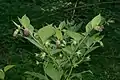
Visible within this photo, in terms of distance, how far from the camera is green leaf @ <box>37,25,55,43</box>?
5.06ft

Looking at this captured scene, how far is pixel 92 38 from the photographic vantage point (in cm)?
170

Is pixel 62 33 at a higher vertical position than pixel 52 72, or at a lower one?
lower

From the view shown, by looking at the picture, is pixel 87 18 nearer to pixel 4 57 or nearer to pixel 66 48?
pixel 4 57

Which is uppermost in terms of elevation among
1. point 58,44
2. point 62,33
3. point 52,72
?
point 58,44

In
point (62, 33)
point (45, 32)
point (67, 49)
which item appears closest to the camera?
point (45, 32)

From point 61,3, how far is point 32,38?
1.59 meters

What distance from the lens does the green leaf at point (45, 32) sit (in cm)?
154

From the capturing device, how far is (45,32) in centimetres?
155

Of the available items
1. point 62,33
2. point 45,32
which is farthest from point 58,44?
point 62,33

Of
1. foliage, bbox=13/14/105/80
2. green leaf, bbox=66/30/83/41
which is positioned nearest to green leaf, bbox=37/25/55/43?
foliage, bbox=13/14/105/80

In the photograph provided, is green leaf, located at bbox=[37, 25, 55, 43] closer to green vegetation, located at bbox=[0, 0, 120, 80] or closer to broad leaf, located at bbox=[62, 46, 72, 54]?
broad leaf, located at bbox=[62, 46, 72, 54]

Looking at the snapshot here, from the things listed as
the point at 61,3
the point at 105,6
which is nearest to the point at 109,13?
the point at 105,6

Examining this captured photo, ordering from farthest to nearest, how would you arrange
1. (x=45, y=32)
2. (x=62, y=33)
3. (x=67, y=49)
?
(x=62, y=33) → (x=67, y=49) → (x=45, y=32)

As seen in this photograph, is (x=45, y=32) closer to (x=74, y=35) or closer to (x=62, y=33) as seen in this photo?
(x=74, y=35)
